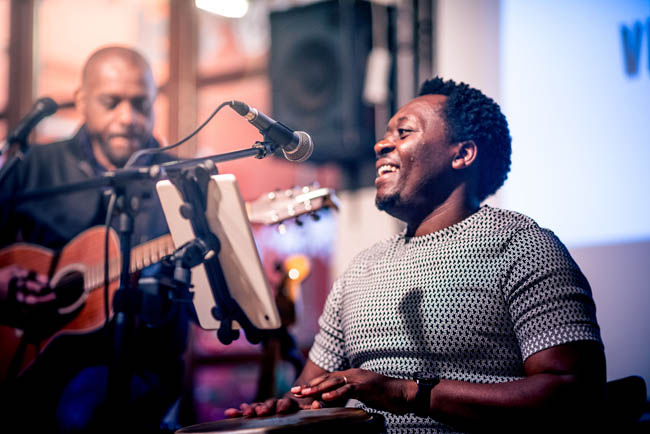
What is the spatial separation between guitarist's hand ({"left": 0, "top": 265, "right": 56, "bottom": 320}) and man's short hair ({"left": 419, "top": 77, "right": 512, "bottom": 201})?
1865 millimetres

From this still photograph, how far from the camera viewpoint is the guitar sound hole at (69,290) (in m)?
2.94

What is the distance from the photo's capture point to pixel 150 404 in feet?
8.87

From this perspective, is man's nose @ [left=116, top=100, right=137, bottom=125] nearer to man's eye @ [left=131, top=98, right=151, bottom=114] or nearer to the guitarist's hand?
man's eye @ [left=131, top=98, right=151, bottom=114]

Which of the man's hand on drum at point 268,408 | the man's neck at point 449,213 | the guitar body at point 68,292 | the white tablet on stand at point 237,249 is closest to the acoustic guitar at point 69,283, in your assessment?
the guitar body at point 68,292

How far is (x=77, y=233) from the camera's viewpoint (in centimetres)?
310

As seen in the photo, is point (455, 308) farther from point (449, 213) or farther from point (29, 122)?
point (29, 122)

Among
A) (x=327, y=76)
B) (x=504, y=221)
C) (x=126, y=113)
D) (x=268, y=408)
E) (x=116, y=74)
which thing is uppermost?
(x=327, y=76)

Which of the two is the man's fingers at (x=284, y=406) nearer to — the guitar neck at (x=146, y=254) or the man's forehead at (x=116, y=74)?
the guitar neck at (x=146, y=254)

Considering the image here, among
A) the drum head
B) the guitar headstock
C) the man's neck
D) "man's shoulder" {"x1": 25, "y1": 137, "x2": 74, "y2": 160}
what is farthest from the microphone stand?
the man's neck

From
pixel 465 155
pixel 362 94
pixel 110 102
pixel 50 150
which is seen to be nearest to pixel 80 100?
pixel 110 102

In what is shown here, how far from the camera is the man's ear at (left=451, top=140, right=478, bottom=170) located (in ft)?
7.07

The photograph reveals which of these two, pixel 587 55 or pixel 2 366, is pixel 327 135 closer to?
pixel 587 55

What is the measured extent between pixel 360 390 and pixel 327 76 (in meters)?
2.42

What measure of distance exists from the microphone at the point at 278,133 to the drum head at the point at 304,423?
26.1 inches
